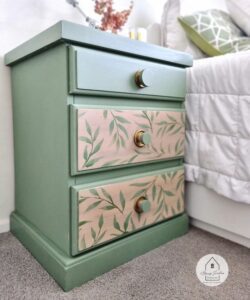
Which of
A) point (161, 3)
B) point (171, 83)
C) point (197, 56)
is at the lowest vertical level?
point (171, 83)

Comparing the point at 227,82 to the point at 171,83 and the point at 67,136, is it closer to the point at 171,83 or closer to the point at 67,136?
the point at 171,83

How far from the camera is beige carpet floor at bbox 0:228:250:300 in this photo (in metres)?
0.66

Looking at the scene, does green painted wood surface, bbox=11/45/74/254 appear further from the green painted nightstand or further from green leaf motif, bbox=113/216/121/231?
green leaf motif, bbox=113/216/121/231

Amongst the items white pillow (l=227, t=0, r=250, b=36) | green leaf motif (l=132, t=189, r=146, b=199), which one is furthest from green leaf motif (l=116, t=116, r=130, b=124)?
white pillow (l=227, t=0, r=250, b=36)

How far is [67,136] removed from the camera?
0.66 metres

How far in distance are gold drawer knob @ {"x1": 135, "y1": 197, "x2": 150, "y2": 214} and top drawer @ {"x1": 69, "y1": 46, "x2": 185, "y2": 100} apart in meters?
0.31

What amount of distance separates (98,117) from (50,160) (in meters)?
0.19

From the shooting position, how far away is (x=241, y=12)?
120 cm

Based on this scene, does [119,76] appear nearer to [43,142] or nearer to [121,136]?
[121,136]

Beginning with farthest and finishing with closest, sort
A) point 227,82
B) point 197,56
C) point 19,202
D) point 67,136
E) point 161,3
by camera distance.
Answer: point 161,3 < point 197,56 < point 19,202 < point 227,82 < point 67,136

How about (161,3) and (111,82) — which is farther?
(161,3)

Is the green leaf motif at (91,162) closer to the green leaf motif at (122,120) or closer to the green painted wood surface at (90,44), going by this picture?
the green leaf motif at (122,120)

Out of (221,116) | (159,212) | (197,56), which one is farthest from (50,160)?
(197,56)

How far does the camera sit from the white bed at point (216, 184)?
2.72ft
